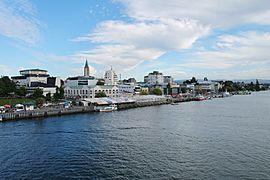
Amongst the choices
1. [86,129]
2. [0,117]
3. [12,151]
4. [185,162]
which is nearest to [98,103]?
[0,117]

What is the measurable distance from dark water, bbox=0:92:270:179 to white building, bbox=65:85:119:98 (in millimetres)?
20341

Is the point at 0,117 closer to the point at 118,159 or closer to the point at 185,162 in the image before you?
the point at 118,159

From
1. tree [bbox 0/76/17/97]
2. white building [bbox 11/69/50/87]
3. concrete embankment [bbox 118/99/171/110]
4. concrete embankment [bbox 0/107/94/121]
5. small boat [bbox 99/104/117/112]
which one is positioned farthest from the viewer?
white building [bbox 11/69/50/87]

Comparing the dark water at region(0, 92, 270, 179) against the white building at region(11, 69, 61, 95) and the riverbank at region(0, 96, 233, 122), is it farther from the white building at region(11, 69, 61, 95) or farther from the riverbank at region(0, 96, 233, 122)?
the white building at region(11, 69, 61, 95)

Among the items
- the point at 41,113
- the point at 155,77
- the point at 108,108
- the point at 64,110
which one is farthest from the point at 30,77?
the point at 155,77

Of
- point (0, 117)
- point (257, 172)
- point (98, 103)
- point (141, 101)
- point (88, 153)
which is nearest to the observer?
point (257, 172)

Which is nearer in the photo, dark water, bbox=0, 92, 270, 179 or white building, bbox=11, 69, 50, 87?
dark water, bbox=0, 92, 270, 179

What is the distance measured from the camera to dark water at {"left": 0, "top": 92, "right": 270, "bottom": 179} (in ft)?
29.1

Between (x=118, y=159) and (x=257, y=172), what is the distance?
4.88m

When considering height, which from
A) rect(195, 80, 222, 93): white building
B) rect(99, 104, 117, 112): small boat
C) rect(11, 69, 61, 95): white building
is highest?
rect(11, 69, 61, 95): white building

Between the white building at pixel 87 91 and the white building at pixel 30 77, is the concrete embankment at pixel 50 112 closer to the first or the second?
the white building at pixel 87 91

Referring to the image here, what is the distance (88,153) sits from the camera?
11172mm

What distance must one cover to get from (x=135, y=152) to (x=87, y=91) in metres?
27.4

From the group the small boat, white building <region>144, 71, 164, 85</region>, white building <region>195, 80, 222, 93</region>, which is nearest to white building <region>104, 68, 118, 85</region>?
white building <region>144, 71, 164, 85</region>
